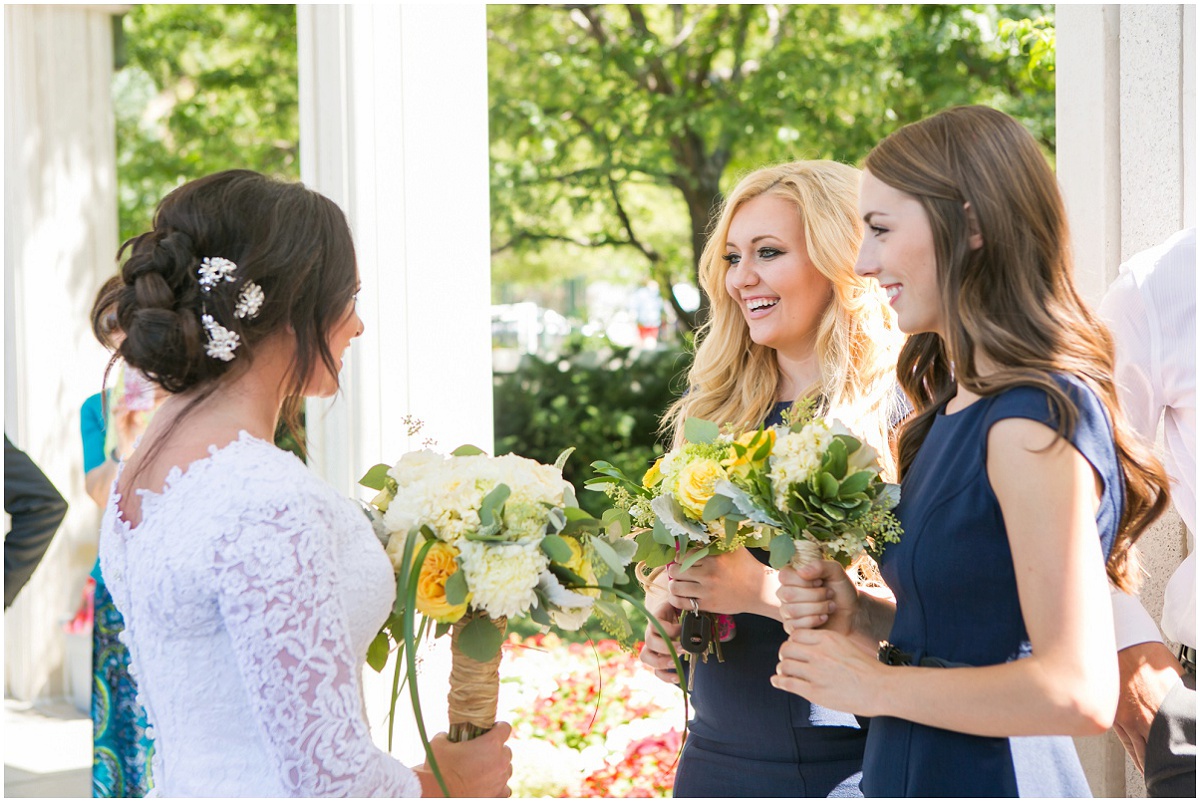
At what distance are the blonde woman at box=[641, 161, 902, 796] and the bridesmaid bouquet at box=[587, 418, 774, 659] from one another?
0.36ft

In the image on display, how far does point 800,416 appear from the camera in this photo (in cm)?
227

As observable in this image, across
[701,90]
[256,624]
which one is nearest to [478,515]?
[256,624]

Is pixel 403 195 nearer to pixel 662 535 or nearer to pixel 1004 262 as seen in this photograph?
pixel 662 535

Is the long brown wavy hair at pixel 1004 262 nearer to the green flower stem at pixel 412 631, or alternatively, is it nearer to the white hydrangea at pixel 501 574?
the white hydrangea at pixel 501 574

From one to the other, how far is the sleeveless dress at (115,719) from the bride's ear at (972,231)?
3097mm

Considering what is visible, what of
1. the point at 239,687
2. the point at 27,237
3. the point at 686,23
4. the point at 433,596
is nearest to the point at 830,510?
the point at 433,596

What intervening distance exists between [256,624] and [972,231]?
1.38m

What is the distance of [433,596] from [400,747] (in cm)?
175

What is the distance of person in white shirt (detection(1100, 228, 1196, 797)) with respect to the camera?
254cm

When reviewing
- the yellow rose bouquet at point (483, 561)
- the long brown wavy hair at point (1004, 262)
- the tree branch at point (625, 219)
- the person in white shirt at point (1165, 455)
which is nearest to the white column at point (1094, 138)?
the person in white shirt at point (1165, 455)

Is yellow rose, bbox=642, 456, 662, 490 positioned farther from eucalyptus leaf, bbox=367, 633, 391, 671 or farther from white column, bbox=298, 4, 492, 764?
white column, bbox=298, 4, 492, 764

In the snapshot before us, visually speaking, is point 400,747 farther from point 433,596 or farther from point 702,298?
point 702,298

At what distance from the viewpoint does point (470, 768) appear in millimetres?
2123

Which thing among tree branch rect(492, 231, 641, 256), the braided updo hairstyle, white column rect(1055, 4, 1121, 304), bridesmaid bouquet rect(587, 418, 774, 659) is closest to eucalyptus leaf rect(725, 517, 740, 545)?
bridesmaid bouquet rect(587, 418, 774, 659)
